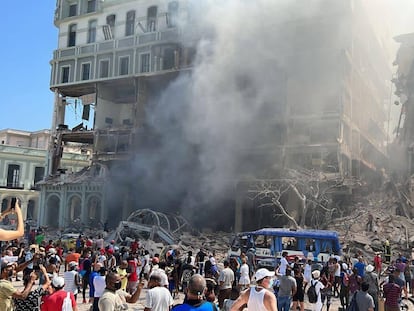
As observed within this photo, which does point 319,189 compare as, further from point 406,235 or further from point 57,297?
point 57,297

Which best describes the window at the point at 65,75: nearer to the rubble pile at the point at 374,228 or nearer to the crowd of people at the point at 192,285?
the crowd of people at the point at 192,285

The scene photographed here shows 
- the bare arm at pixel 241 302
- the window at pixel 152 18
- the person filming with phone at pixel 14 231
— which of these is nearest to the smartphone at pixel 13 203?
the person filming with phone at pixel 14 231

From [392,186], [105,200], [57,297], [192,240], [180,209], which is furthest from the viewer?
[105,200]

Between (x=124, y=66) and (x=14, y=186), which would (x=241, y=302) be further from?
(x=14, y=186)

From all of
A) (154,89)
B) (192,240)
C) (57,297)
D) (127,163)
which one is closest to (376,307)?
(57,297)

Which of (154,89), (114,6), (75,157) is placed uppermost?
(114,6)

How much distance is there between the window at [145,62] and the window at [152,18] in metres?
2.16

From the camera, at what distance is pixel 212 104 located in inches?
1089

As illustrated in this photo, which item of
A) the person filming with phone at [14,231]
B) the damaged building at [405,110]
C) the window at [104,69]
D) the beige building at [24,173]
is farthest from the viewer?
the beige building at [24,173]

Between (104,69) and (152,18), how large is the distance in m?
5.41

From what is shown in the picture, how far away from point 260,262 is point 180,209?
14302 mm

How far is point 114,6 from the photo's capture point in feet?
117

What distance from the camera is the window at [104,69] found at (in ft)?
116

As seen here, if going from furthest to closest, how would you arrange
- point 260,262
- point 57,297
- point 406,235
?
point 406,235 → point 260,262 → point 57,297
